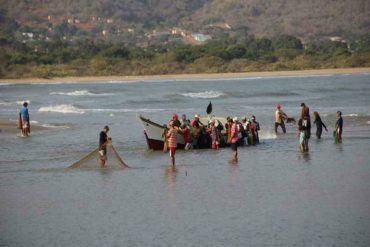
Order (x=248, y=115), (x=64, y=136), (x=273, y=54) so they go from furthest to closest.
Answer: (x=273, y=54) → (x=248, y=115) → (x=64, y=136)

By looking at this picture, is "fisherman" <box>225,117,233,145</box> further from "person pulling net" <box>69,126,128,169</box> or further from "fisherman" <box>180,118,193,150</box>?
"person pulling net" <box>69,126,128,169</box>

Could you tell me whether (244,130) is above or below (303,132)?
below

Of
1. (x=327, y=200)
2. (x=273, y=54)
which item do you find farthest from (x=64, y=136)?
(x=273, y=54)

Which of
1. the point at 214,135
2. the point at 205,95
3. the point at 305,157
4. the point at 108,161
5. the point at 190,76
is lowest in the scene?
the point at 190,76

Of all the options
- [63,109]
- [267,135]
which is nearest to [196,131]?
[267,135]

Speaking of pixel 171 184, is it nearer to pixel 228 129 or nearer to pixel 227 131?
pixel 228 129

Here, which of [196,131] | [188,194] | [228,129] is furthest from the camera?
[196,131]

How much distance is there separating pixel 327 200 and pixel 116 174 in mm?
6564

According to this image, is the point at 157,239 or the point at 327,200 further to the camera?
the point at 327,200

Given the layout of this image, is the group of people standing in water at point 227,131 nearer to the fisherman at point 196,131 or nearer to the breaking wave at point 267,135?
the fisherman at point 196,131

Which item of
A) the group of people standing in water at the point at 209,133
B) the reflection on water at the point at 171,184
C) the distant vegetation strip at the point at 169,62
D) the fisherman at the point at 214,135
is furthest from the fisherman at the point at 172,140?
the distant vegetation strip at the point at 169,62

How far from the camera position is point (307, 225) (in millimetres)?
18172

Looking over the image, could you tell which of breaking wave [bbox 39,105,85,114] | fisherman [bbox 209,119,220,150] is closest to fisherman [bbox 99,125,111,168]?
fisherman [bbox 209,119,220,150]

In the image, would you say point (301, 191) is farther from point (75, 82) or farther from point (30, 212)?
point (75, 82)
